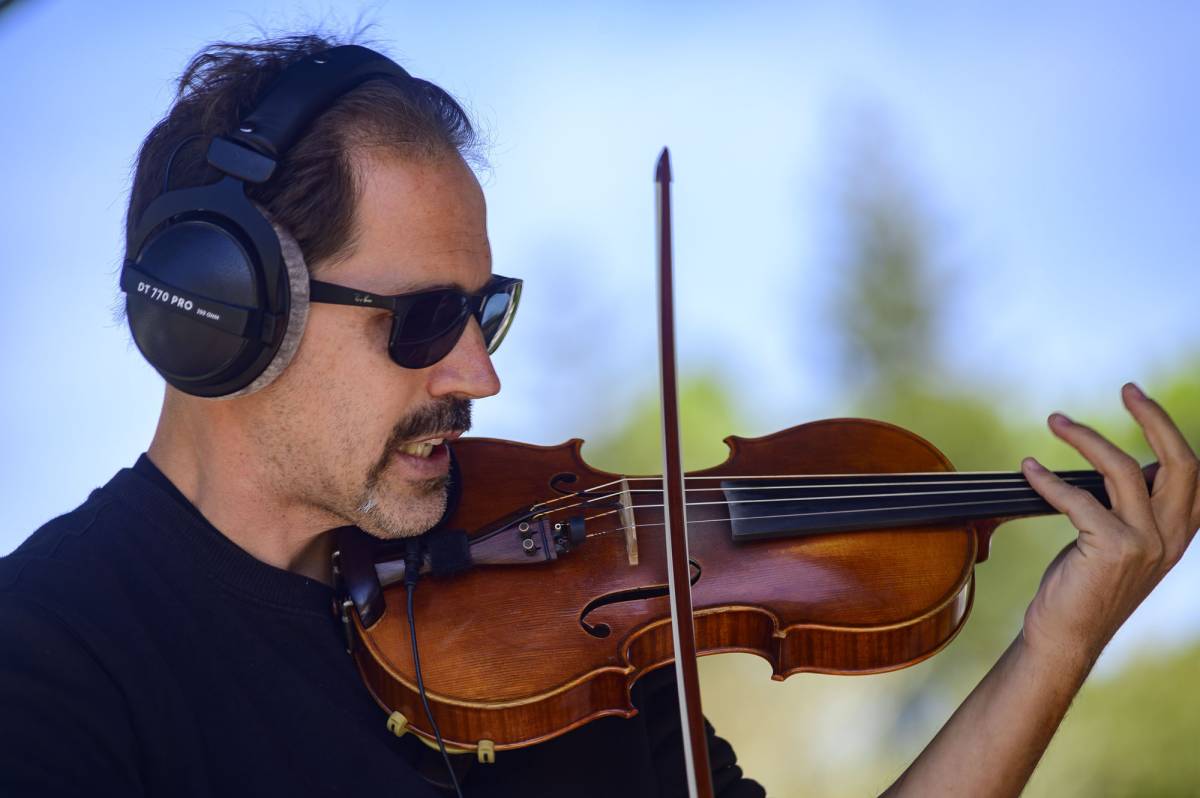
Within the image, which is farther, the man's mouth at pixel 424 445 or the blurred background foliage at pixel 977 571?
the blurred background foliage at pixel 977 571

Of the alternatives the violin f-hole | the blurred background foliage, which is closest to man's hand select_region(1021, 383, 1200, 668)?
the violin f-hole

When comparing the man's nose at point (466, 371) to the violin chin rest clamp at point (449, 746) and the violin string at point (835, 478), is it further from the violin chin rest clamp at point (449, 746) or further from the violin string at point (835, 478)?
the violin chin rest clamp at point (449, 746)

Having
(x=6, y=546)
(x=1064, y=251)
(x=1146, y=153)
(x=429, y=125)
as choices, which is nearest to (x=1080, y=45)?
(x=1146, y=153)

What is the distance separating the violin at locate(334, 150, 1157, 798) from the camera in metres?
1.35

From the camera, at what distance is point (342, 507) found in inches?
55.6

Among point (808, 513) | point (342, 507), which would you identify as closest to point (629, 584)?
point (808, 513)

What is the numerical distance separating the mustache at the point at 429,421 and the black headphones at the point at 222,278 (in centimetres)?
19

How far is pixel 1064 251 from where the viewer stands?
2943 mm

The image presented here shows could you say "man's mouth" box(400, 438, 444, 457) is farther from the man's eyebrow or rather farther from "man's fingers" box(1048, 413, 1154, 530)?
"man's fingers" box(1048, 413, 1154, 530)

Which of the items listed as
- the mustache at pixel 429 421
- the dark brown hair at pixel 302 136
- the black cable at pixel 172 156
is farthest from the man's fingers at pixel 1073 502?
the black cable at pixel 172 156

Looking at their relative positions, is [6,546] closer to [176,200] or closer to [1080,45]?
[176,200]

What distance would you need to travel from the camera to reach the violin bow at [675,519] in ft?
3.28

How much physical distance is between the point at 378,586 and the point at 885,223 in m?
2.19

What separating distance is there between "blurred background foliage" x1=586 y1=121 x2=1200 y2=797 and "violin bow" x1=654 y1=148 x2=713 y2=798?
6.48 feet
